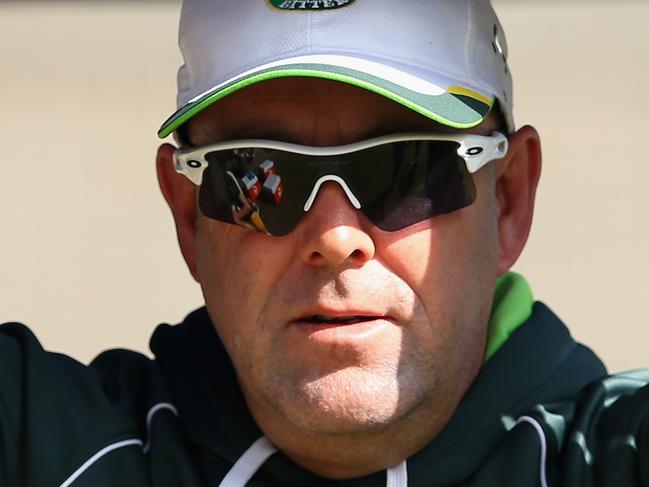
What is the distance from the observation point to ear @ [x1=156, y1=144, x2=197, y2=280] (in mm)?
2519

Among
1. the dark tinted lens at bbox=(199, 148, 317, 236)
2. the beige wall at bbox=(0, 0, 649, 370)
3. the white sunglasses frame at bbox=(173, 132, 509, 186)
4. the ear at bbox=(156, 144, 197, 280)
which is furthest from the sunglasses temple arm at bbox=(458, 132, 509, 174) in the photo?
the beige wall at bbox=(0, 0, 649, 370)

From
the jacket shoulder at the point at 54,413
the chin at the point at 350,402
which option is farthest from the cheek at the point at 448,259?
the jacket shoulder at the point at 54,413

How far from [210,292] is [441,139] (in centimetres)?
47

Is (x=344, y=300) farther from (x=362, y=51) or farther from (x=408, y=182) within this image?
(x=362, y=51)

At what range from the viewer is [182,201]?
99.9 inches

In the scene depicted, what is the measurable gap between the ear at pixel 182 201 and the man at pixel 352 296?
3 cm

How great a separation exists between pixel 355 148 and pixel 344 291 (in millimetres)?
209

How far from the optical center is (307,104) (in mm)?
2250

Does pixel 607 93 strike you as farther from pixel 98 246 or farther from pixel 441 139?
pixel 441 139

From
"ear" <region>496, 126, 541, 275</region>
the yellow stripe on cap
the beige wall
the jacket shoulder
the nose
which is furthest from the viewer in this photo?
the beige wall

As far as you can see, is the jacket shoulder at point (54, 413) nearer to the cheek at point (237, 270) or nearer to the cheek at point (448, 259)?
the cheek at point (237, 270)

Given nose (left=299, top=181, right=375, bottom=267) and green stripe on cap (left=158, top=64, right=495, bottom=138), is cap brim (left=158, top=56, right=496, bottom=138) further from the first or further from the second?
nose (left=299, top=181, right=375, bottom=267)

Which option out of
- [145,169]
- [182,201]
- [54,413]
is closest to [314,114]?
[182,201]

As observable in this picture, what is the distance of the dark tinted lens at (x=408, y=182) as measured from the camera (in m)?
2.16
